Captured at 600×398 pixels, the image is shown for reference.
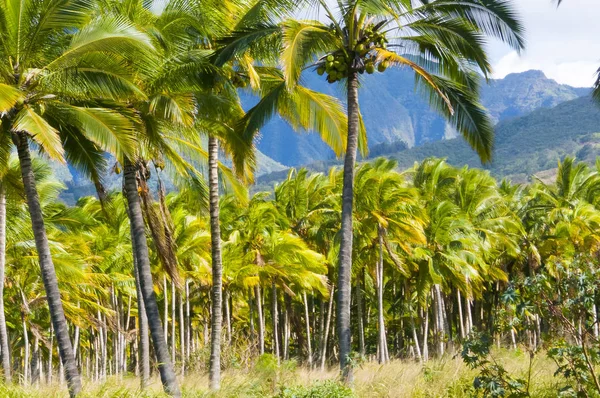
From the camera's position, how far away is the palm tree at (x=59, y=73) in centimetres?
1123

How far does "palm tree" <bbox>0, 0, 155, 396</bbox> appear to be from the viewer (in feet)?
36.8

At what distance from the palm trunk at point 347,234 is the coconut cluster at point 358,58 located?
7.9 inches

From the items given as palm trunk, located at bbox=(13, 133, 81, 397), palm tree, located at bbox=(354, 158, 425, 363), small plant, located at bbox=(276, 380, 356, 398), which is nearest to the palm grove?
palm trunk, located at bbox=(13, 133, 81, 397)

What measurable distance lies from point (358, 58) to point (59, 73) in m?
5.39

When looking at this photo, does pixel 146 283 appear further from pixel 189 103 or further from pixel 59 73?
pixel 59 73

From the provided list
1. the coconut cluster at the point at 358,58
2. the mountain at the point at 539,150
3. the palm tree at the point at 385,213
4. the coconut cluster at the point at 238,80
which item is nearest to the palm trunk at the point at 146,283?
the coconut cluster at the point at 238,80

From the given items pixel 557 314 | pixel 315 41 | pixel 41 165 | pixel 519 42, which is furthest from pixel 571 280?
pixel 41 165

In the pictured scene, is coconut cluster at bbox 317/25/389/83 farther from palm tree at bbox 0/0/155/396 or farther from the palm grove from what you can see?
palm tree at bbox 0/0/155/396

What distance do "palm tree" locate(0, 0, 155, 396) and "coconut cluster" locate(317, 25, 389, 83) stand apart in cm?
351

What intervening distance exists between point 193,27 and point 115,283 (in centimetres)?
1925

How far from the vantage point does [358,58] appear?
43.5 feet

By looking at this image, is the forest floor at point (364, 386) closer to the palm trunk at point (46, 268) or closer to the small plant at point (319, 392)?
the small plant at point (319, 392)

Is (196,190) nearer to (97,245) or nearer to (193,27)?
(193,27)

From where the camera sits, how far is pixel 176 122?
13.0 metres
